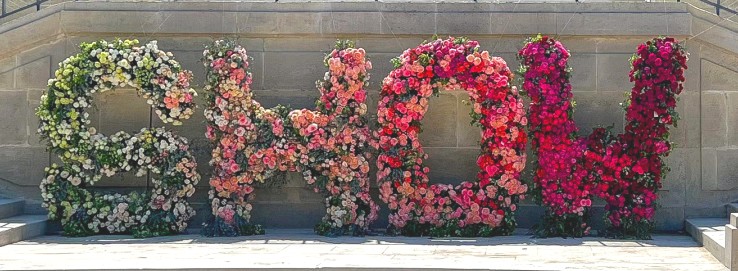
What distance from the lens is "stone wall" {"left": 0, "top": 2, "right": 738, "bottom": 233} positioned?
13.4 metres

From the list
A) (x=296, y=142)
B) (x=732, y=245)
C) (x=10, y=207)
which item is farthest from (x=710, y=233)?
(x=10, y=207)

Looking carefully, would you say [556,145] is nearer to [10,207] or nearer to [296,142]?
[296,142]

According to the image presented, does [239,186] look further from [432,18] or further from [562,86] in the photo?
[562,86]

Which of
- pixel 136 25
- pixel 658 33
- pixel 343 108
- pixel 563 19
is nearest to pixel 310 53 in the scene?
pixel 343 108

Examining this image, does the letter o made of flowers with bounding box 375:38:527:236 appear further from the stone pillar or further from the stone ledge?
the stone pillar

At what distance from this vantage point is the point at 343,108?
42.1 ft

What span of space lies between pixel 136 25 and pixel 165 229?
110 inches

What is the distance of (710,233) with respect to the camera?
462 inches

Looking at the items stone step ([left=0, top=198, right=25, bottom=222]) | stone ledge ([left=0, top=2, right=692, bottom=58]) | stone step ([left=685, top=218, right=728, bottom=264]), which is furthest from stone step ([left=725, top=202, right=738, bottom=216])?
stone step ([left=0, top=198, right=25, bottom=222])

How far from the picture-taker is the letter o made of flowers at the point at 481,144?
12.7 meters

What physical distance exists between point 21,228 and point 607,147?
7.09 m

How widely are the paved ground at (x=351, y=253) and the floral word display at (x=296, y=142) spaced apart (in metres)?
0.41

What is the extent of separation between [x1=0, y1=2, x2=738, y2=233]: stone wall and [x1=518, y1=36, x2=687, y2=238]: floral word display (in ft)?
2.53

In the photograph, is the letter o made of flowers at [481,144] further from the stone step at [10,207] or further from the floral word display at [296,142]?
the stone step at [10,207]
